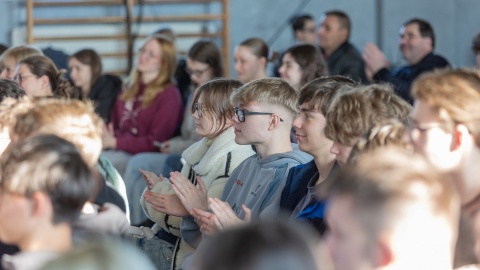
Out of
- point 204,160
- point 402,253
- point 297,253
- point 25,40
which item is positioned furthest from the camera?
point 25,40

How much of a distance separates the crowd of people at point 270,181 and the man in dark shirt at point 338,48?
927 mm

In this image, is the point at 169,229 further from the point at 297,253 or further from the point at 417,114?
the point at 297,253

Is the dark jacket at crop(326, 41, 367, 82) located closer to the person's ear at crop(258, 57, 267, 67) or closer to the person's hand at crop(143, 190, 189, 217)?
the person's ear at crop(258, 57, 267, 67)

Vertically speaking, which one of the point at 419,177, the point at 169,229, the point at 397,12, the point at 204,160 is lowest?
the point at 169,229

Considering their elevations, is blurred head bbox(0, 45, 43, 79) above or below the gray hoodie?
above

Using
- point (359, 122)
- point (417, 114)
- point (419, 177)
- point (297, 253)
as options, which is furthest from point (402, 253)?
point (359, 122)

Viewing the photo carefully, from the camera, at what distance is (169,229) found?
12.9ft

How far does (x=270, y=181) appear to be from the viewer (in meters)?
3.32

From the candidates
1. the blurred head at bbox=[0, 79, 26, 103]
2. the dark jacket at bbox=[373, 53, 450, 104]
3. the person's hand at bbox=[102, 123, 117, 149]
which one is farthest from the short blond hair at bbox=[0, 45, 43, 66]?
the dark jacket at bbox=[373, 53, 450, 104]

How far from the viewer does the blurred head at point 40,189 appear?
1.94m

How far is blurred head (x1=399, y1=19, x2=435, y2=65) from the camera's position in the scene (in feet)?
20.9

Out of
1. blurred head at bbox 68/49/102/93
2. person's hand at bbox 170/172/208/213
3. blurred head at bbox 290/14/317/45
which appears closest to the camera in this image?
person's hand at bbox 170/172/208/213

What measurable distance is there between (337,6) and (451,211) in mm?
7668

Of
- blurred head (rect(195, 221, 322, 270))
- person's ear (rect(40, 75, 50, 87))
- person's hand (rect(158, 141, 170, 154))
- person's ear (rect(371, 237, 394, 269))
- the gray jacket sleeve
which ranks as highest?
person's ear (rect(40, 75, 50, 87))
